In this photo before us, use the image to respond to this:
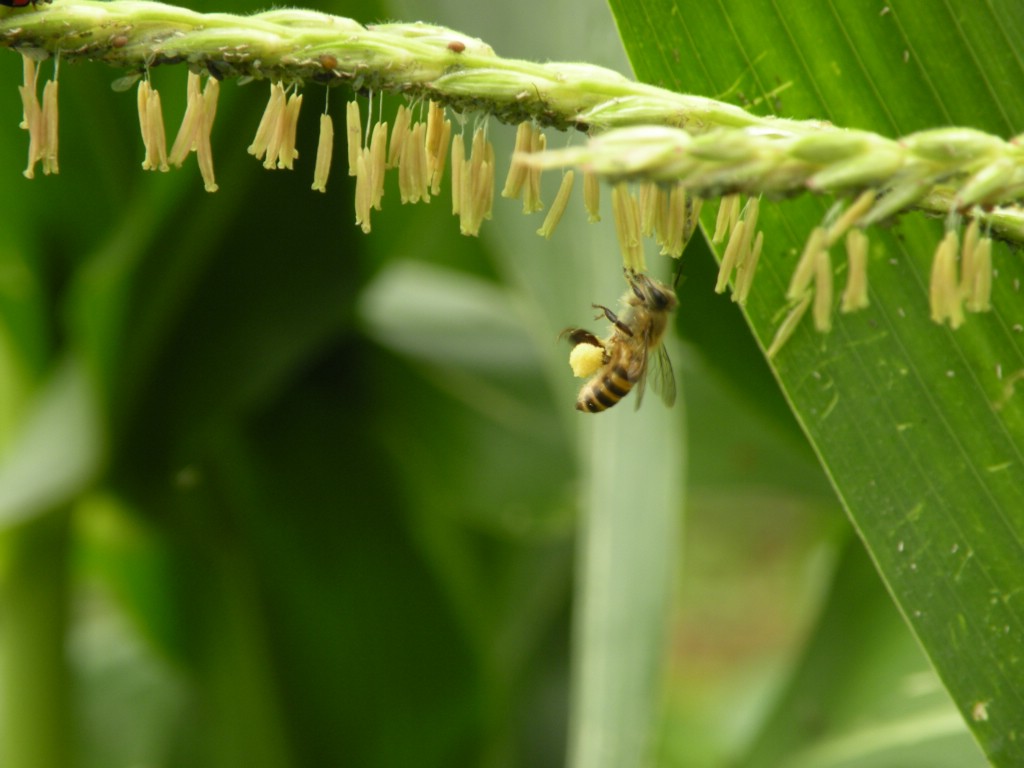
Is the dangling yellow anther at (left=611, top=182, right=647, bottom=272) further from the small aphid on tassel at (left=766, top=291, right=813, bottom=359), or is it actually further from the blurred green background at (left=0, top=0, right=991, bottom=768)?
the blurred green background at (left=0, top=0, right=991, bottom=768)

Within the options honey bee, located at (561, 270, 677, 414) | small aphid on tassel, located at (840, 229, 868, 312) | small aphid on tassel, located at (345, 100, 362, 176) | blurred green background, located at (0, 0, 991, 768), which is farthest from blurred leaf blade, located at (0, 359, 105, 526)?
small aphid on tassel, located at (840, 229, 868, 312)

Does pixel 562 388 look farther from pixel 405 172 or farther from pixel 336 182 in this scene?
pixel 405 172

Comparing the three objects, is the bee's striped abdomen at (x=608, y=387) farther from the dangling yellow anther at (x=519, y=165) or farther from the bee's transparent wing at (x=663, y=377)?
the dangling yellow anther at (x=519, y=165)

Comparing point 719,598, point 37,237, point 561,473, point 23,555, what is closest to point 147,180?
point 37,237

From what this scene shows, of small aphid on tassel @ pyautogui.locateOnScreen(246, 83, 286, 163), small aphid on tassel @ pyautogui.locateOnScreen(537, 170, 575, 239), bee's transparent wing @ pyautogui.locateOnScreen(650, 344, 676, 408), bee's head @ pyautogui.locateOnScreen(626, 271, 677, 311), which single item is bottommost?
bee's transparent wing @ pyautogui.locateOnScreen(650, 344, 676, 408)

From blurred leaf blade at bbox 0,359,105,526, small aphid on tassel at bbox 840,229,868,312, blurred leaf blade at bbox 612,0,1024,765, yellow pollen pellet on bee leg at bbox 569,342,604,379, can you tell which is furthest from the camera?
blurred leaf blade at bbox 0,359,105,526
